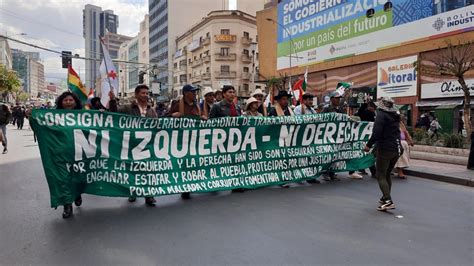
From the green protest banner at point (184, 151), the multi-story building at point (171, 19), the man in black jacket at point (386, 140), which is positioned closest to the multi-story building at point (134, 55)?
the multi-story building at point (171, 19)

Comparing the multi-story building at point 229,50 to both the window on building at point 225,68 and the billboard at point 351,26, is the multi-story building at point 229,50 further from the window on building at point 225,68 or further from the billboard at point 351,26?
the billboard at point 351,26

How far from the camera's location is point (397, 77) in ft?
87.7

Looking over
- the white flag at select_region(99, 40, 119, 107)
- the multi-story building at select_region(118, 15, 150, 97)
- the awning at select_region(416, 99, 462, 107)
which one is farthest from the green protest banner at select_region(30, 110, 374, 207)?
the multi-story building at select_region(118, 15, 150, 97)

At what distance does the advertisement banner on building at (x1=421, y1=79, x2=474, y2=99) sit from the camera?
22.0m

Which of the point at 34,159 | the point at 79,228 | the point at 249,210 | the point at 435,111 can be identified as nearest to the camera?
the point at 79,228

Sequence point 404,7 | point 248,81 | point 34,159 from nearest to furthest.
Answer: point 34,159, point 404,7, point 248,81

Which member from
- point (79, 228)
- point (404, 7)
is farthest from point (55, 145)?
point (404, 7)

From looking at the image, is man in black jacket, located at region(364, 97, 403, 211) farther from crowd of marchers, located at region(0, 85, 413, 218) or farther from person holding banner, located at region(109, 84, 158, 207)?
person holding banner, located at region(109, 84, 158, 207)

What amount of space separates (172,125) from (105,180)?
1323mm

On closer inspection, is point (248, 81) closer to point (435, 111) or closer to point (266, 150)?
point (435, 111)

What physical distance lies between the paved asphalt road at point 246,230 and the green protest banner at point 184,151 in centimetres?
36

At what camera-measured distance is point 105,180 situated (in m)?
5.08

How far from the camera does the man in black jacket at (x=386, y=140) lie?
5.35 m

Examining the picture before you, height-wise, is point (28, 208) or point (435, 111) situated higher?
point (435, 111)
